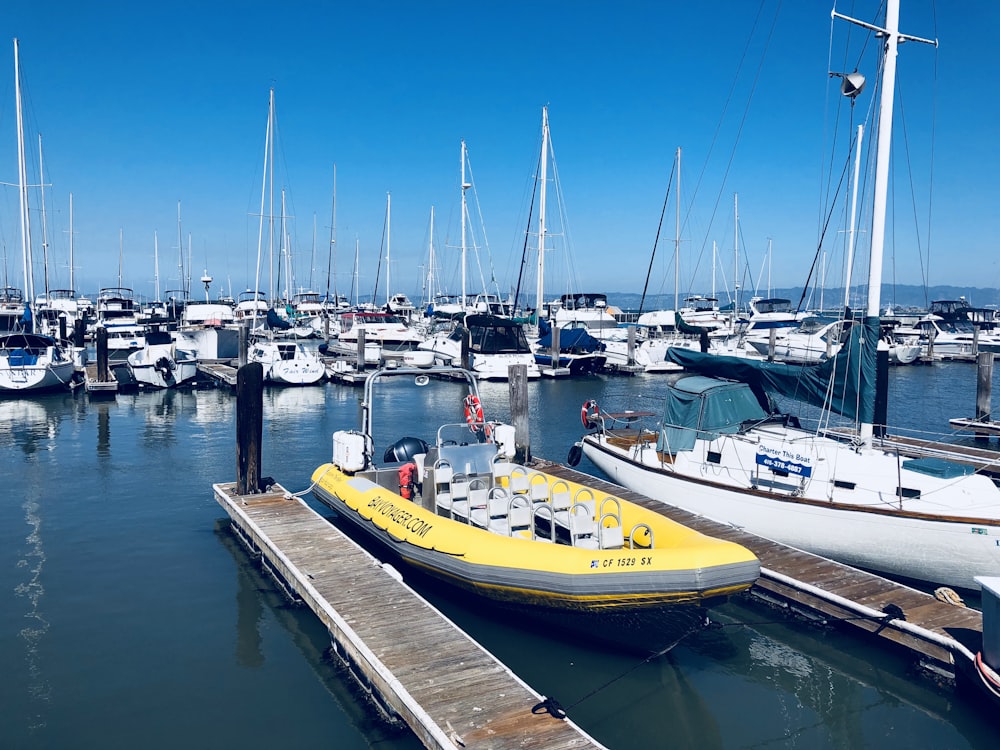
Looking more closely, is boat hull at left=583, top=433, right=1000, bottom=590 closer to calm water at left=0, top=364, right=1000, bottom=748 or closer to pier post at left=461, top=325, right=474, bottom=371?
calm water at left=0, top=364, right=1000, bottom=748

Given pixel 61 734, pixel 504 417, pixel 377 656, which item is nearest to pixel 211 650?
pixel 61 734

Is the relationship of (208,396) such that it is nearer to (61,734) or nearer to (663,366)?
(663,366)

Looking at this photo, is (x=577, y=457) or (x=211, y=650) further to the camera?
(x=577, y=457)

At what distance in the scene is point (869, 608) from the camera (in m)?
9.30

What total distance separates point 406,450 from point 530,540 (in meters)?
5.02

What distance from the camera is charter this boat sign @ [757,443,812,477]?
1184 centimetres

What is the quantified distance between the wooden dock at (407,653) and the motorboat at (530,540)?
0.72 meters

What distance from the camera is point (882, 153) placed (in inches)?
484

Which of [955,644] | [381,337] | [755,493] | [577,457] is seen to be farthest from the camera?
[381,337]

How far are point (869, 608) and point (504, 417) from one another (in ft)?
60.2

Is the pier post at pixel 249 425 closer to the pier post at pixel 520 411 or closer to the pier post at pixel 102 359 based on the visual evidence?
the pier post at pixel 520 411

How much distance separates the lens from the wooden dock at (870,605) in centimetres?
855

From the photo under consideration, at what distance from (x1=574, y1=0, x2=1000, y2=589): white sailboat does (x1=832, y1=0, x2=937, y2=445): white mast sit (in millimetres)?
16

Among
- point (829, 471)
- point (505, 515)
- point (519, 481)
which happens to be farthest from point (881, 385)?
point (505, 515)
